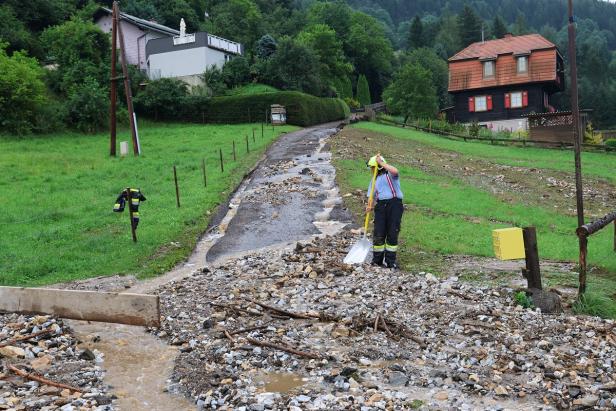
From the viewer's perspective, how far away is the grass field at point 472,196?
49.2ft

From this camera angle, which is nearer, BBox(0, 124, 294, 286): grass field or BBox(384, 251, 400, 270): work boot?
BBox(384, 251, 400, 270): work boot

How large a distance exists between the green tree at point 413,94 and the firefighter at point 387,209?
169 ft

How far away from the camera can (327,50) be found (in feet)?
254

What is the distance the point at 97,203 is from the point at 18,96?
23.3m

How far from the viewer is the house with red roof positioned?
208 feet

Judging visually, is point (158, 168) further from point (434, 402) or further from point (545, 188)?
point (434, 402)

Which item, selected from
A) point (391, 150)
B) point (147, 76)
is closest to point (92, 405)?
point (391, 150)

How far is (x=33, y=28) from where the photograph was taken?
6419 centimetres

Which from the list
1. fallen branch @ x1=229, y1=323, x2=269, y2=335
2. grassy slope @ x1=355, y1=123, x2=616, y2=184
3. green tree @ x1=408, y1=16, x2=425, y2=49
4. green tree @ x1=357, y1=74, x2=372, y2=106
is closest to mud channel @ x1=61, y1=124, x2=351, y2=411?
fallen branch @ x1=229, y1=323, x2=269, y2=335

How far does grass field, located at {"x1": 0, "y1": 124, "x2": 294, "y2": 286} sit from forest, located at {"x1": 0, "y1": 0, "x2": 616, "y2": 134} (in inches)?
205

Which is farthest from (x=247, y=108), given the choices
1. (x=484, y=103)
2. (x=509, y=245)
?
(x=509, y=245)

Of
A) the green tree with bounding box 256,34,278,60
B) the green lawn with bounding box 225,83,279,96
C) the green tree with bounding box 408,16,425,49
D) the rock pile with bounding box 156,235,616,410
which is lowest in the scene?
the rock pile with bounding box 156,235,616,410

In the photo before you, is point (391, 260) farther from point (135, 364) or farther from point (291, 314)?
point (135, 364)

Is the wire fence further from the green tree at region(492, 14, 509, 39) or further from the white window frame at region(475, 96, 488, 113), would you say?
the green tree at region(492, 14, 509, 39)
